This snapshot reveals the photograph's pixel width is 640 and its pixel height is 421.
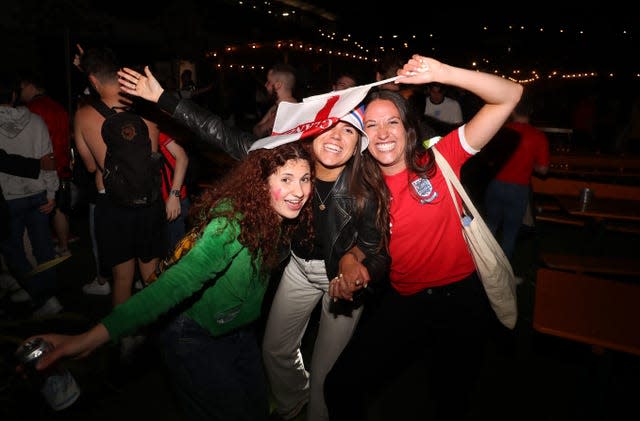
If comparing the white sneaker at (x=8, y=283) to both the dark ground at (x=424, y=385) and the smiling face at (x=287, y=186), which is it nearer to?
the dark ground at (x=424, y=385)

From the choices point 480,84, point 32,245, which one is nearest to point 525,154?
point 480,84

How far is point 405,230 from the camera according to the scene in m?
2.33

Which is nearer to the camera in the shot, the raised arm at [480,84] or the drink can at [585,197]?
the raised arm at [480,84]

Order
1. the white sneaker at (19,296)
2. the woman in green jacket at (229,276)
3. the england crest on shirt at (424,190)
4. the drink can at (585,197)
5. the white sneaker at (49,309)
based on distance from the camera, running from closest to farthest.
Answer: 1. the woman in green jacket at (229,276)
2. the england crest on shirt at (424,190)
3. the white sneaker at (49,309)
4. the white sneaker at (19,296)
5. the drink can at (585,197)

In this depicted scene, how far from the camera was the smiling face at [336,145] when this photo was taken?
7.66 ft

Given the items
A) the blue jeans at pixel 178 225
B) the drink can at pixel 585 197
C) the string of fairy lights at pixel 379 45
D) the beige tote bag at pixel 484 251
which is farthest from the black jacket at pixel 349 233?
the string of fairy lights at pixel 379 45

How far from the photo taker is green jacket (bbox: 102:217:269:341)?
153 centimetres

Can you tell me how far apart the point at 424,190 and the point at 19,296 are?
4.69m

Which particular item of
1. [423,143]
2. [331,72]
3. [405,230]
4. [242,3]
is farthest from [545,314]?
[242,3]

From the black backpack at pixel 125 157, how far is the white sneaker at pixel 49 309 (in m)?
1.74

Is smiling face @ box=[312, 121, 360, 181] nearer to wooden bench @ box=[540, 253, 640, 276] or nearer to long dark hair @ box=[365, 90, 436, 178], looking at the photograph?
long dark hair @ box=[365, 90, 436, 178]

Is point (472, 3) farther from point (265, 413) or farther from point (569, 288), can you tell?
point (265, 413)

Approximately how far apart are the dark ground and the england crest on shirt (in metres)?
1.50

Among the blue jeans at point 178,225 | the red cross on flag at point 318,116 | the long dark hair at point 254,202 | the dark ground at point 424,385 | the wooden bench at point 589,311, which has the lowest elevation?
the dark ground at point 424,385
